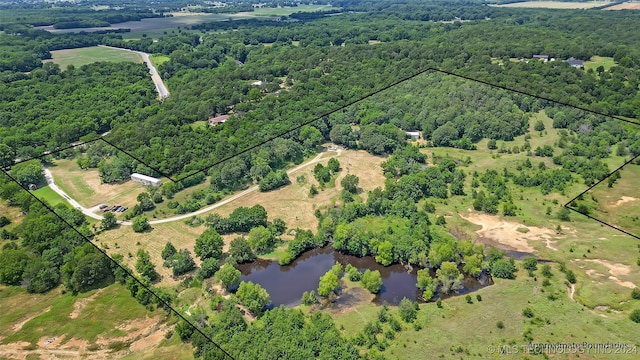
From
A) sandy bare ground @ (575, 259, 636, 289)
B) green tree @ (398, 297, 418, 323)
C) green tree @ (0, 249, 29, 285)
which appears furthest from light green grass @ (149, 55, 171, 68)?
sandy bare ground @ (575, 259, 636, 289)

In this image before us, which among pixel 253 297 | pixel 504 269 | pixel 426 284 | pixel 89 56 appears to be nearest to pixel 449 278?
pixel 426 284

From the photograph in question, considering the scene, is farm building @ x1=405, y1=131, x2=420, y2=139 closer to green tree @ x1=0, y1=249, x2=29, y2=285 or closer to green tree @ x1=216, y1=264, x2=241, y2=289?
green tree @ x1=216, y1=264, x2=241, y2=289

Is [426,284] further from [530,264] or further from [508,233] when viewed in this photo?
[508,233]

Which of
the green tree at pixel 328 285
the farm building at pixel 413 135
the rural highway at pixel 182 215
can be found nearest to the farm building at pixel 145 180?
the rural highway at pixel 182 215

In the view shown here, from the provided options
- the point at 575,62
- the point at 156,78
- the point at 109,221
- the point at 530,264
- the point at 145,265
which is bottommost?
the point at 530,264

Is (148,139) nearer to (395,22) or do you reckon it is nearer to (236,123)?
(236,123)

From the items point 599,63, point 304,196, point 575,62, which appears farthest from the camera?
point 575,62
